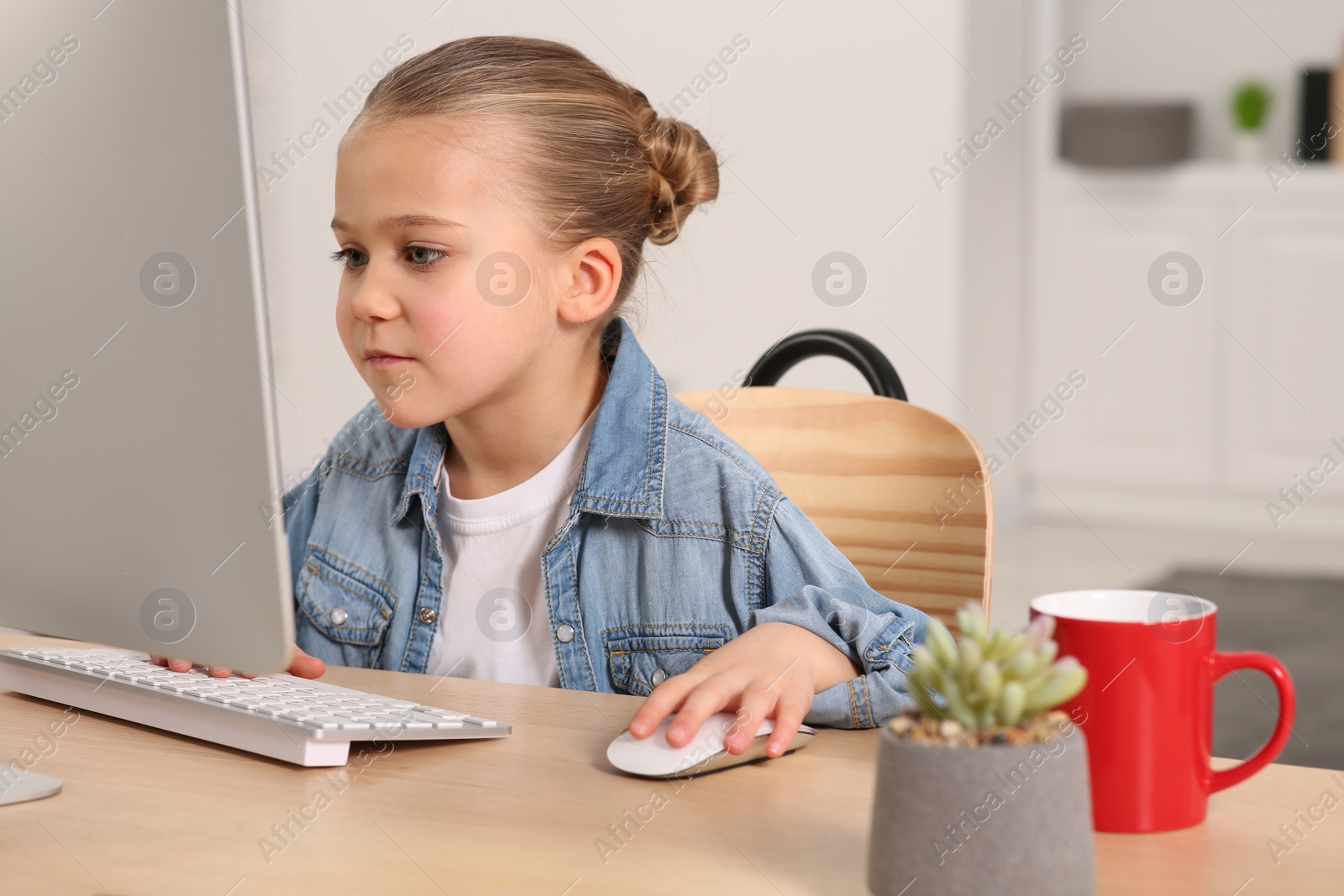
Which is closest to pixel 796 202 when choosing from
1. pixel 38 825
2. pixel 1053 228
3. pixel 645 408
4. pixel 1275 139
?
pixel 1053 228

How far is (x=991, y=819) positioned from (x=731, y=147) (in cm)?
281

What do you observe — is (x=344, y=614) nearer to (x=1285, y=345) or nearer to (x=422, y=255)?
(x=422, y=255)

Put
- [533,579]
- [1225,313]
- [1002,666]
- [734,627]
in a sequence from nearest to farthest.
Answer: [1002,666], [734,627], [533,579], [1225,313]

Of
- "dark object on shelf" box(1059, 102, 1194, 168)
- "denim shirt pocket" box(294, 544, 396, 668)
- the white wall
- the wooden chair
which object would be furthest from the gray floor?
"denim shirt pocket" box(294, 544, 396, 668)

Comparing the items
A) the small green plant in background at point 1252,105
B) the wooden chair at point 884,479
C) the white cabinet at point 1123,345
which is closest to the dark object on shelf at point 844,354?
the wooden chair at point 884,479

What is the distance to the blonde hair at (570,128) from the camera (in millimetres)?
1111

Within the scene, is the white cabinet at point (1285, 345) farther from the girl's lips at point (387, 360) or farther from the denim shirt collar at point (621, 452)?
the girl's lips at point (387, 360)

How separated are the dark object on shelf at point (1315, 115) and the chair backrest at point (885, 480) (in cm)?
353

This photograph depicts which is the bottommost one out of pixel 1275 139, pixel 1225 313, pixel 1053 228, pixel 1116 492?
pixel 1116 492

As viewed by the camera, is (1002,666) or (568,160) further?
(568,160)

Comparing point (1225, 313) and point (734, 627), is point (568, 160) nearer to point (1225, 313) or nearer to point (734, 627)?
point (734, 627)

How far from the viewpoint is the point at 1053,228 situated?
4.10m

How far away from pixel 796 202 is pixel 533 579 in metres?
2.23

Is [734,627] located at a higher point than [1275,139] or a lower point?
lower
